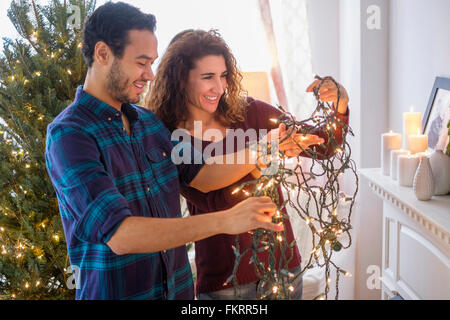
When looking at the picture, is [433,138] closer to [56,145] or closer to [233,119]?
[233,119]

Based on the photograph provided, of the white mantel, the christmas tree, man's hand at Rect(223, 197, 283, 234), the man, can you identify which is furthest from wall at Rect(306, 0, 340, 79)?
man's hand at Rect(223, 197, 283, 234)

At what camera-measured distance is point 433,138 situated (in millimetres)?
1758

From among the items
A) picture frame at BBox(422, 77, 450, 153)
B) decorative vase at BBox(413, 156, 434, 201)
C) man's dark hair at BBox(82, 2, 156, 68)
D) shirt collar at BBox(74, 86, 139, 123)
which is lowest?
decorative vase at BBox(413, 156, 434, 201)

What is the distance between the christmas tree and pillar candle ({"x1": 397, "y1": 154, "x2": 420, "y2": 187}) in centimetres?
124

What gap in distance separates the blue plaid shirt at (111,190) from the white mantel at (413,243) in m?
0.71

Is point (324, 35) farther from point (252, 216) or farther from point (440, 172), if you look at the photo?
point (252, 216)

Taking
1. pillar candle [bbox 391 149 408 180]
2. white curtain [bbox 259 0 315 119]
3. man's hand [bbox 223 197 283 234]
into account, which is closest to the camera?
man's hand [bbox 223 197 283 234]

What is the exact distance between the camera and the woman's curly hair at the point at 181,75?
146 cm

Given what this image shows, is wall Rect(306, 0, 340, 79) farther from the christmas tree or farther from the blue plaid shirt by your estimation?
the blue plaid shirt

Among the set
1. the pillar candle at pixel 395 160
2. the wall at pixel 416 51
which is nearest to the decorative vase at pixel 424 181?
the pillar candle at pixel 395 160

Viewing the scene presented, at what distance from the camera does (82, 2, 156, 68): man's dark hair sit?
112cm

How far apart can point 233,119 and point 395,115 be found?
1.21 m

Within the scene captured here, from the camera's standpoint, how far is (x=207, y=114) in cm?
154

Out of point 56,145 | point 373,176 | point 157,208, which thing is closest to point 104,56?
point 56,145
